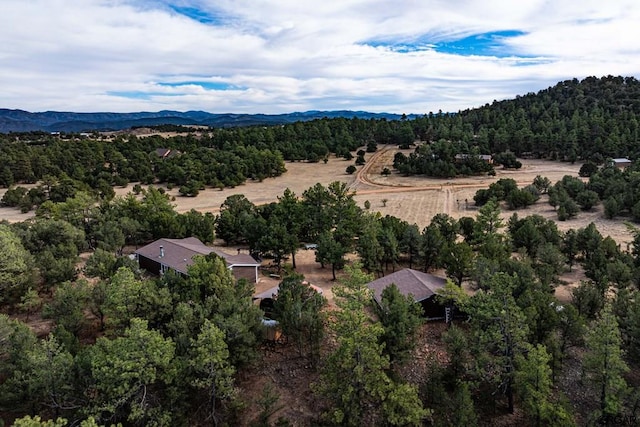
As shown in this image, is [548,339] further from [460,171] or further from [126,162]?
[126,162]

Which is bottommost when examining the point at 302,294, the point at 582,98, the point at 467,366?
the point at 467,366

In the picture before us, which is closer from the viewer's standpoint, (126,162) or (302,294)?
(302,294)

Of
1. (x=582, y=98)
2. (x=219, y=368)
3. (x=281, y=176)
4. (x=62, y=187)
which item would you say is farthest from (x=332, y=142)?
(x=219, y=368)

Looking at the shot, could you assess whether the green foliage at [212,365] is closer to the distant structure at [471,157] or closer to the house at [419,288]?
the house at [419,288]

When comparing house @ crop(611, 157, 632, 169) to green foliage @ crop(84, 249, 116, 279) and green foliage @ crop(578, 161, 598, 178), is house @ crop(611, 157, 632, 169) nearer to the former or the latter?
green foliage @ crop(578, 161, 598, 178)

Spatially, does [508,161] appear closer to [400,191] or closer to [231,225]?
[400,191]

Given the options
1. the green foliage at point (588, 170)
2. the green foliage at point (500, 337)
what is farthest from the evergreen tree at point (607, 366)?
the green foliage at point (588, 170)
